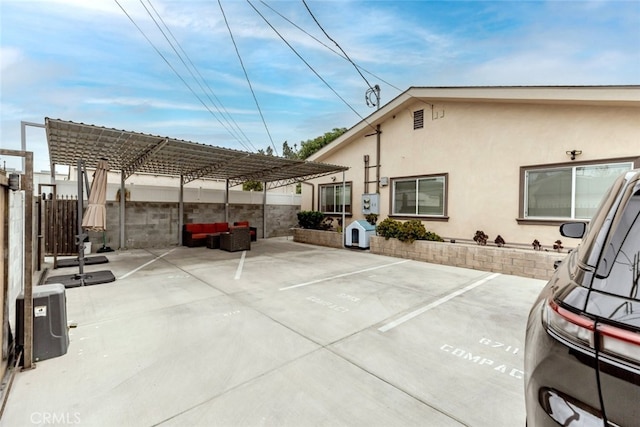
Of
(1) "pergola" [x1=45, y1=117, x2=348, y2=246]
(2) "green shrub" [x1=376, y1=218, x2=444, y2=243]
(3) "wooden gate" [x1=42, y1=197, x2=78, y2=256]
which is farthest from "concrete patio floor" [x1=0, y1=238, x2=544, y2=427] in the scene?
(3) "wooden gate" [x1=42, y1=197, x2=78, y2=256]

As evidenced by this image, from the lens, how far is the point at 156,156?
28.2ft

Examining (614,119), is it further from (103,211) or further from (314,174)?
(103,211)

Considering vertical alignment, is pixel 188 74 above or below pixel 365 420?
above

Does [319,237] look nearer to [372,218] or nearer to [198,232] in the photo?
[372,218]

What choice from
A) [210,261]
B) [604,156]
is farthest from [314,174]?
[604,156]

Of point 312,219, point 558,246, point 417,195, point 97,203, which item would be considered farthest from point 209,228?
point 558,246

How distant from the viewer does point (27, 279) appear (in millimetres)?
2586

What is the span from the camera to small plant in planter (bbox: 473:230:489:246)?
25.4ft

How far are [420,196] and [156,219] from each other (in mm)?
9619

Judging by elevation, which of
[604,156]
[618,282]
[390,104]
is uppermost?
[390,104]

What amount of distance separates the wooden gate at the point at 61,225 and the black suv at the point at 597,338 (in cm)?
Result: 1046

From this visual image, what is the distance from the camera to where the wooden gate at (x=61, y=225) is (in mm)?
7941

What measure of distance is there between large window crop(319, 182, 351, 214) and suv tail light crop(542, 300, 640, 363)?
35.6 ft

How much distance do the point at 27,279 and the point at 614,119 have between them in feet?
32.4
